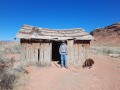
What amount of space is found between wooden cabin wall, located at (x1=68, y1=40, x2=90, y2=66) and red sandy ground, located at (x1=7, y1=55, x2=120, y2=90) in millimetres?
1047

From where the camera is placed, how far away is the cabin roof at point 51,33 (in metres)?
A: 13.8

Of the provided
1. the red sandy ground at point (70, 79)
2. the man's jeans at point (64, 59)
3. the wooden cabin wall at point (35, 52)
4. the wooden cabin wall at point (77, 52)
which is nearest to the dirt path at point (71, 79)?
the red sandy ground at point (70, 79)

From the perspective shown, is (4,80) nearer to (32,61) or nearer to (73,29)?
(32,61)

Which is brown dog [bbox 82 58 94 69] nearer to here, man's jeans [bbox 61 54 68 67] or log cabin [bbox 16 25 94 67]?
log cabin [bbox 16 25 94 67]

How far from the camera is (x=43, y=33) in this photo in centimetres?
1467

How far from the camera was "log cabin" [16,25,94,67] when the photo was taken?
13.6 metres

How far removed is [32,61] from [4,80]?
4489mm

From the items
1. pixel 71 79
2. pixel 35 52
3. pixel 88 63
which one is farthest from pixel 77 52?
pixel 71 79

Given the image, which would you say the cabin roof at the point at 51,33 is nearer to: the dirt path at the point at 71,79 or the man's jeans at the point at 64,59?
the man's jeans at the point at 64,59

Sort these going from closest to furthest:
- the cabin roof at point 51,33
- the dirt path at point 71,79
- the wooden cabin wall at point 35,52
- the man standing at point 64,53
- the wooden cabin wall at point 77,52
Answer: the dirt path at point 71,79, the man standing at point 64,53, the wooden cabin wall at point 35,52, the cabin roof at point 51,33, the wooden cabin wall at point 77,52

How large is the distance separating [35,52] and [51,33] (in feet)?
7.47

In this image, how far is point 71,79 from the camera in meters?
10.6

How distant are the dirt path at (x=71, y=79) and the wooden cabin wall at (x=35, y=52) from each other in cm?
73

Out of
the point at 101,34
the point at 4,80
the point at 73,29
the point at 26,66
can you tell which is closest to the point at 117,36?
the point at 101,34
